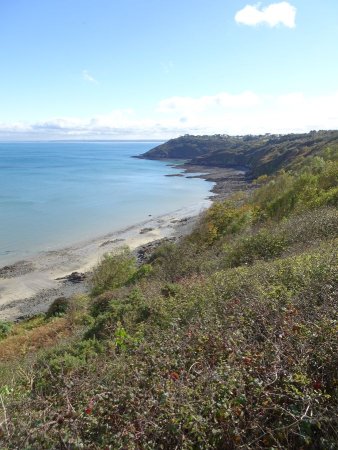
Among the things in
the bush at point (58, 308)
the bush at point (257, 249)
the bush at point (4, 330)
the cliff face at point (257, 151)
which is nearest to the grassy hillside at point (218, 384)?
the bush at point (257, 249)

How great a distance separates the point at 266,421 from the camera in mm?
4676

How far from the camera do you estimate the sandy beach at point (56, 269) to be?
3147 cm

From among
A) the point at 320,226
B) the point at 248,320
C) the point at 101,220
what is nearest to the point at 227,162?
the point at 101,220

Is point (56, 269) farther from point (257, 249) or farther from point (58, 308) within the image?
point (257, 249)

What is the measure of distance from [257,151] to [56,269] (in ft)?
383

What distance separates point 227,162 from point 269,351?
141 meters

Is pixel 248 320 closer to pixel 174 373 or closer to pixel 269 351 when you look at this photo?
pixel 269 351

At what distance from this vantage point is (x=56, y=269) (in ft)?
127

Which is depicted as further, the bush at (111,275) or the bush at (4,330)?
the bush at (111,275)

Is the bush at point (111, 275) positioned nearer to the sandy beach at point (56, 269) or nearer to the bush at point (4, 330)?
the sandy beach at point (56, 269)

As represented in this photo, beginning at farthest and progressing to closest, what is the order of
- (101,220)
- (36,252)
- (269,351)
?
1. (101,220)
2. (36,252)
3. (269,351)

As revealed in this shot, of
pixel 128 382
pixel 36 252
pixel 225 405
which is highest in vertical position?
pixel 225 405

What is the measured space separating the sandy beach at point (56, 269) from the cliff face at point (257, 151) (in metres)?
42.6

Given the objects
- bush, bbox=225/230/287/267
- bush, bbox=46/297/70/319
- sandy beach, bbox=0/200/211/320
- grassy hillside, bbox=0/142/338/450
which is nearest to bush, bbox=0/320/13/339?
bush, bbox=46/297/70/319
